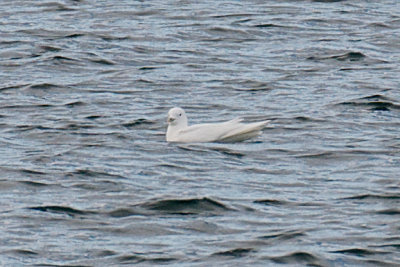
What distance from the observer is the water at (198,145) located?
38.0 feet

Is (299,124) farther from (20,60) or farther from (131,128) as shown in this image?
(20,60)

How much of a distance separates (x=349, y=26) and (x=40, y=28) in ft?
16.6

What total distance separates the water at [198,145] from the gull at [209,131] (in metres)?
0.12

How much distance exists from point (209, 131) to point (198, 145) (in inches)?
8.6

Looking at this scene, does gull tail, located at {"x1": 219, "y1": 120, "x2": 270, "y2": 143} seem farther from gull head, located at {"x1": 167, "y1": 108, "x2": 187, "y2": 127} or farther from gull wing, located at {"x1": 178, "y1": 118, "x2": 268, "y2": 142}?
gull head, located at {"x1": 167, "y1": 108, "x2": 187, "y2": 127}

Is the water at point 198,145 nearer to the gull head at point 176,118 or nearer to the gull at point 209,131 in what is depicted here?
the gull at point 209,131

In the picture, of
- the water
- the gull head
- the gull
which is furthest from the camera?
the gull head

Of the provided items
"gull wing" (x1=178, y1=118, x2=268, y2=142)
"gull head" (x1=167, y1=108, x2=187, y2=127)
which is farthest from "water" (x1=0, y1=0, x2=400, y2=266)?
"gull head" (x1=167, y1=108, x2=187, y2=127)

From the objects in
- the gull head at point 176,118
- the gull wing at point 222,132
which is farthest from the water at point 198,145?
the gull head at point 176,118

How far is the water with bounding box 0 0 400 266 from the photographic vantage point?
11.6 m

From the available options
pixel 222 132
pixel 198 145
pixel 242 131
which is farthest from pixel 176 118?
pixel 242 131

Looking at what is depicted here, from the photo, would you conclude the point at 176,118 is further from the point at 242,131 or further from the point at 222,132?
the point at 242,131

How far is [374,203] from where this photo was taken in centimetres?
1281

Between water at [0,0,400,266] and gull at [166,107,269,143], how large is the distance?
120 mm
